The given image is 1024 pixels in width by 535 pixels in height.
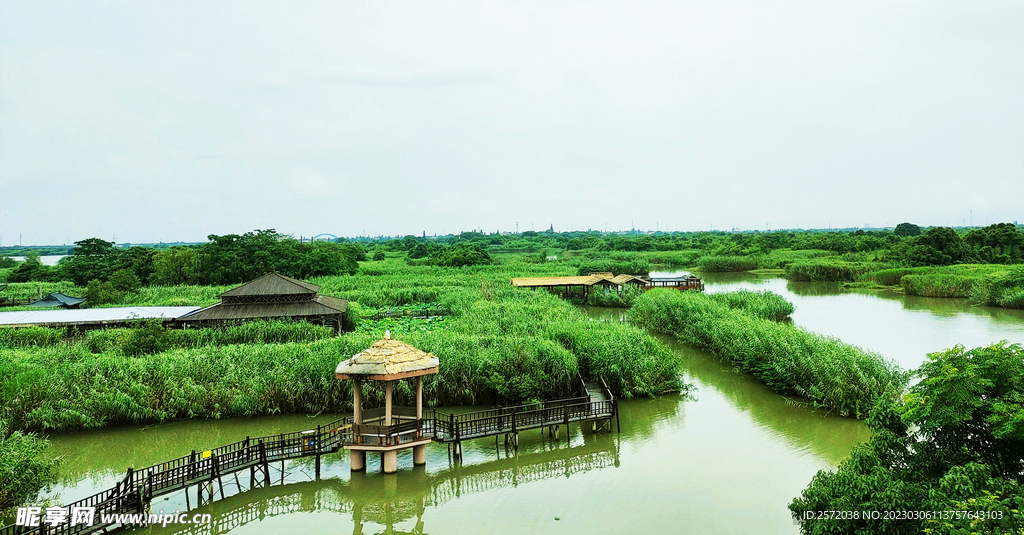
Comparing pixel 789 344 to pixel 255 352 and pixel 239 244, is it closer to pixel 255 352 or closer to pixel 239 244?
pixel 255 352

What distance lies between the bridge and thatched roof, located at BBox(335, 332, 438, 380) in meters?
1.35

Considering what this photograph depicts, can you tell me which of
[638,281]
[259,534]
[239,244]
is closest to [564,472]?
[259,534]

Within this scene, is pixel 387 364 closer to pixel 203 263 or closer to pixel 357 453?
pixel 357 453

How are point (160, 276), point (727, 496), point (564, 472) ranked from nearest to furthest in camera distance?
point (727, 496) < point (564, 472) < point (160, 276)

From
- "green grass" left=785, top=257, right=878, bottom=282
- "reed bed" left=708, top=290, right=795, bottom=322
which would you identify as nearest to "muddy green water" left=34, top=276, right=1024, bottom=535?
"reed bed" left=708, top=290, right=795, bottom=322

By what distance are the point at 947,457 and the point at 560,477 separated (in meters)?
7.42

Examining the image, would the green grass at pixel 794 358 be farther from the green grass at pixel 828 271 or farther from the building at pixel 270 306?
the green grass at pixel 828 271

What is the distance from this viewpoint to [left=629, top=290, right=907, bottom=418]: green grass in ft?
54.5

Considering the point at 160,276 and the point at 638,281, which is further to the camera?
the point at 160,276

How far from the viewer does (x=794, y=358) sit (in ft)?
62.3

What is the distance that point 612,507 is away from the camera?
38.5 ft

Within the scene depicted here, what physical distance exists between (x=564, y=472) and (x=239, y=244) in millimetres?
47075

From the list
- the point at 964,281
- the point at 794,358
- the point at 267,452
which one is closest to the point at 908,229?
the point at 964,281

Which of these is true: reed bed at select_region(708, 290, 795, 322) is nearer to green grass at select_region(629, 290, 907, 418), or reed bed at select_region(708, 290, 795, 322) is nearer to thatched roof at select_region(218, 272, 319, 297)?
green grass at select_region(629, 290, 907, 418)
